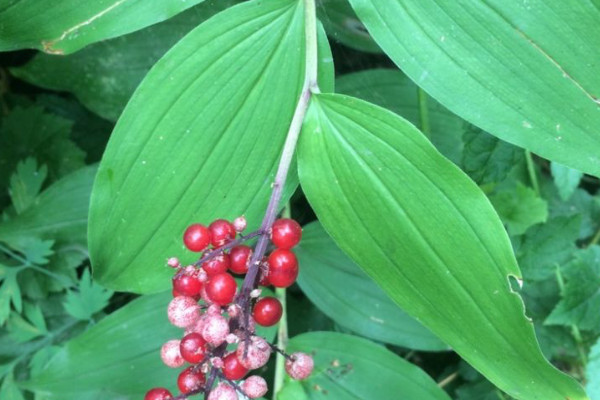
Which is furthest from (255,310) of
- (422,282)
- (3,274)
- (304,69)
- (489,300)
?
(3,274)

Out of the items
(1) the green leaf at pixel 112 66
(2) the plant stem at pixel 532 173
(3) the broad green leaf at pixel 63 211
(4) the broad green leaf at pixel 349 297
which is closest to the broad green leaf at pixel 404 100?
(2) the plant stem at pixel 532 173

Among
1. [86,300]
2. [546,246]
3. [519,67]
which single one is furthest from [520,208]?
[86,300]

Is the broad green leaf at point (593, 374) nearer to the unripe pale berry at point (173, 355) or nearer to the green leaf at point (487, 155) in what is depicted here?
the green leaf at point (487, 155)

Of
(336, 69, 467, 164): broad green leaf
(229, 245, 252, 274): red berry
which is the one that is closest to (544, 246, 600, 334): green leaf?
(336, 69, 467, 164): broad green leaf

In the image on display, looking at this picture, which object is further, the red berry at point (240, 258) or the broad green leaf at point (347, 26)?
the broad green leaf at point (347, 26)

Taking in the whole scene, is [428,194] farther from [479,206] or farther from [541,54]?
[541,54]

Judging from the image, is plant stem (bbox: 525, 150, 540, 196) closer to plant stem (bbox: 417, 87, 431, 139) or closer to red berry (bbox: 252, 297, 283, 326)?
plant stem (bbox: 417, 87, 431, 139)
